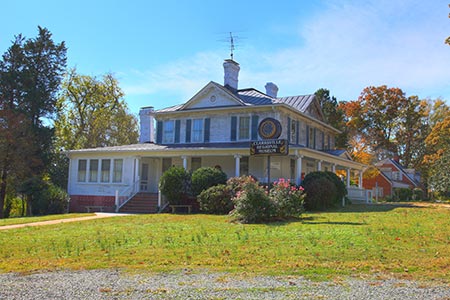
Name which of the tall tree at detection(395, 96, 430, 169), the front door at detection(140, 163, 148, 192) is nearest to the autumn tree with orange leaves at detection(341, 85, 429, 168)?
the tall tree at detection(395, 96, 430, 169)

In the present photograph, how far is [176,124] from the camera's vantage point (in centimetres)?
2847

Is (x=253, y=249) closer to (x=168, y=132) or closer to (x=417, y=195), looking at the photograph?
(x=168, y=132)

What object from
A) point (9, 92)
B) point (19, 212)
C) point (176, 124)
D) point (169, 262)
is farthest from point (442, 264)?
point (19, 212)

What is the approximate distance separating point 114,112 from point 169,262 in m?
42.8

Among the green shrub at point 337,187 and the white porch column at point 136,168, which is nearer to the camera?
the green shrub at point 337,187

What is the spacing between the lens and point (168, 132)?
2880 centimetres

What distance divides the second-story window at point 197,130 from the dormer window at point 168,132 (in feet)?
5.32

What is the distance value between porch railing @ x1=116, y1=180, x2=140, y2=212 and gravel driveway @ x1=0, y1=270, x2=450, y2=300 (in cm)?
1760

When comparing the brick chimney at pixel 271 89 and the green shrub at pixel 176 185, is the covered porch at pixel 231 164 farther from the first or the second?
the brick chimney at pixel 271 89

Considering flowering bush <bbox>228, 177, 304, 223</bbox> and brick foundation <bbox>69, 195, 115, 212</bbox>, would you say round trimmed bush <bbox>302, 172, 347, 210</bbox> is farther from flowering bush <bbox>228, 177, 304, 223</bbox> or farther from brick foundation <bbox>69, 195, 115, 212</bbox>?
brick foundation <bbox>69, 195, 115, 212</bbox>

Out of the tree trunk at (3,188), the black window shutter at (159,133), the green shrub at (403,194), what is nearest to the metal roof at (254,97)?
the black window shutter at (159,133)

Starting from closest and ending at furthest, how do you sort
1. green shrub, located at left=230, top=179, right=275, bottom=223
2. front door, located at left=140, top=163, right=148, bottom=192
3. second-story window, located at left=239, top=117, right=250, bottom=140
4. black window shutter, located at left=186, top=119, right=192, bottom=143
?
green shrub, located at left=230, top=179, right=275, bottom=223
second-story window, located at left=239, top=117, right=250, bottom=140
black window shutter, located at left=186, top=119, right=192, bottom=143
front door, located at left=140, top=163, right=148, bottom=192

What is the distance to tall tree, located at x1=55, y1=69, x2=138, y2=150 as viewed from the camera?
47062 millimetres

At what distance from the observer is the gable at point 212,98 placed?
26688 millimetres
